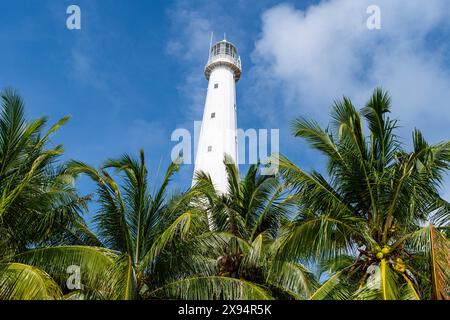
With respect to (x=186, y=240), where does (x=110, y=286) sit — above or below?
below

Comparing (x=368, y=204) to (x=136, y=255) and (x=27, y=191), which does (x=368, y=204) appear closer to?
(x=136, y=255)

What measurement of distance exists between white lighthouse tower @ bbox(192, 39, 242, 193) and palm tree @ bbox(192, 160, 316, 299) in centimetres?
1229

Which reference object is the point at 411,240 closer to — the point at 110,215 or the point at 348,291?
the point at 348,291

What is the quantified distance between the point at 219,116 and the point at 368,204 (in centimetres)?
2334

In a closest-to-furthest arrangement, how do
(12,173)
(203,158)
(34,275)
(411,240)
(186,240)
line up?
(34,275)
(411,240)
(12,173)
(186,240)
(203,158)

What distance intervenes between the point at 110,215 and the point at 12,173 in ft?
8.83

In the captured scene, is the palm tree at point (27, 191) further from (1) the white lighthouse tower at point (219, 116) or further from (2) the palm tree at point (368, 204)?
(1) the white lighthouse tower at point (219, 116)

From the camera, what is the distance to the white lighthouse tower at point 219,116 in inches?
1281

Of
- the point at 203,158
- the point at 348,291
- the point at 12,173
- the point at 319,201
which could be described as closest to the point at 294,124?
the point at 319,201

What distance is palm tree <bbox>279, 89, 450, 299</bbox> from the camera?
11391 mm

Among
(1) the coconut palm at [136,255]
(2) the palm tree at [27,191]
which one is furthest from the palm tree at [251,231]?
(2) the palm tree at [27,191]

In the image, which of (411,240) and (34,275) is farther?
(411,240)

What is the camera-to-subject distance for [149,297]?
12.2 m
